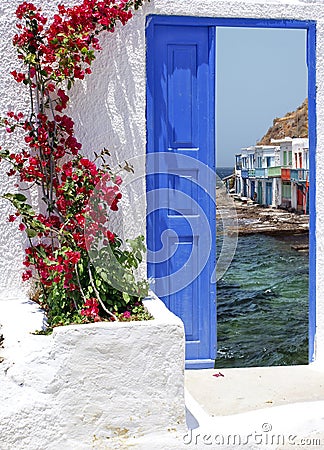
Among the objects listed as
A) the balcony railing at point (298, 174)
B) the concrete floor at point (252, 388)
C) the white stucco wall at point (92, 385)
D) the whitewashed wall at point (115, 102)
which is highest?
the whitewashed wall at point (115, 102)

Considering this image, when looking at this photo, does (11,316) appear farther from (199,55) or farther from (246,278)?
(246,278)

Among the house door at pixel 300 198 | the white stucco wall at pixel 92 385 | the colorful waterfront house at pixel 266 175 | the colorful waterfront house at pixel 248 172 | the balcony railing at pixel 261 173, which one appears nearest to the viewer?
the white stucco wall at pixel 92 385

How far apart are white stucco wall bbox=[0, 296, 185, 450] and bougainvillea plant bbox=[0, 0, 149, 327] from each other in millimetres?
210

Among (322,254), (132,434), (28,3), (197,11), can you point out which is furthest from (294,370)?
(28,3)

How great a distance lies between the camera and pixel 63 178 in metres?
4.09

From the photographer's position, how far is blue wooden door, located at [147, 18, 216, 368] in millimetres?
4562

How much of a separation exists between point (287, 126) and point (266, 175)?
12.0ft

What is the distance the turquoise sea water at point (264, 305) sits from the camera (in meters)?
9.04

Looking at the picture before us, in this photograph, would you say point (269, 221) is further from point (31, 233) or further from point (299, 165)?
point (31, 233)

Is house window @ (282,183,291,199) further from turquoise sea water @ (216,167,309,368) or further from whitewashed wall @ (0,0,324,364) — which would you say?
whitewashed wall @ (0,0,324,364)

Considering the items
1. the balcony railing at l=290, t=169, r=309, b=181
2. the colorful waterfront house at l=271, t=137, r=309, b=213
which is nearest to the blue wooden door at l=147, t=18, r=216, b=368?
the colorful waterfront house at l=271, t=137, r=309, b=213
